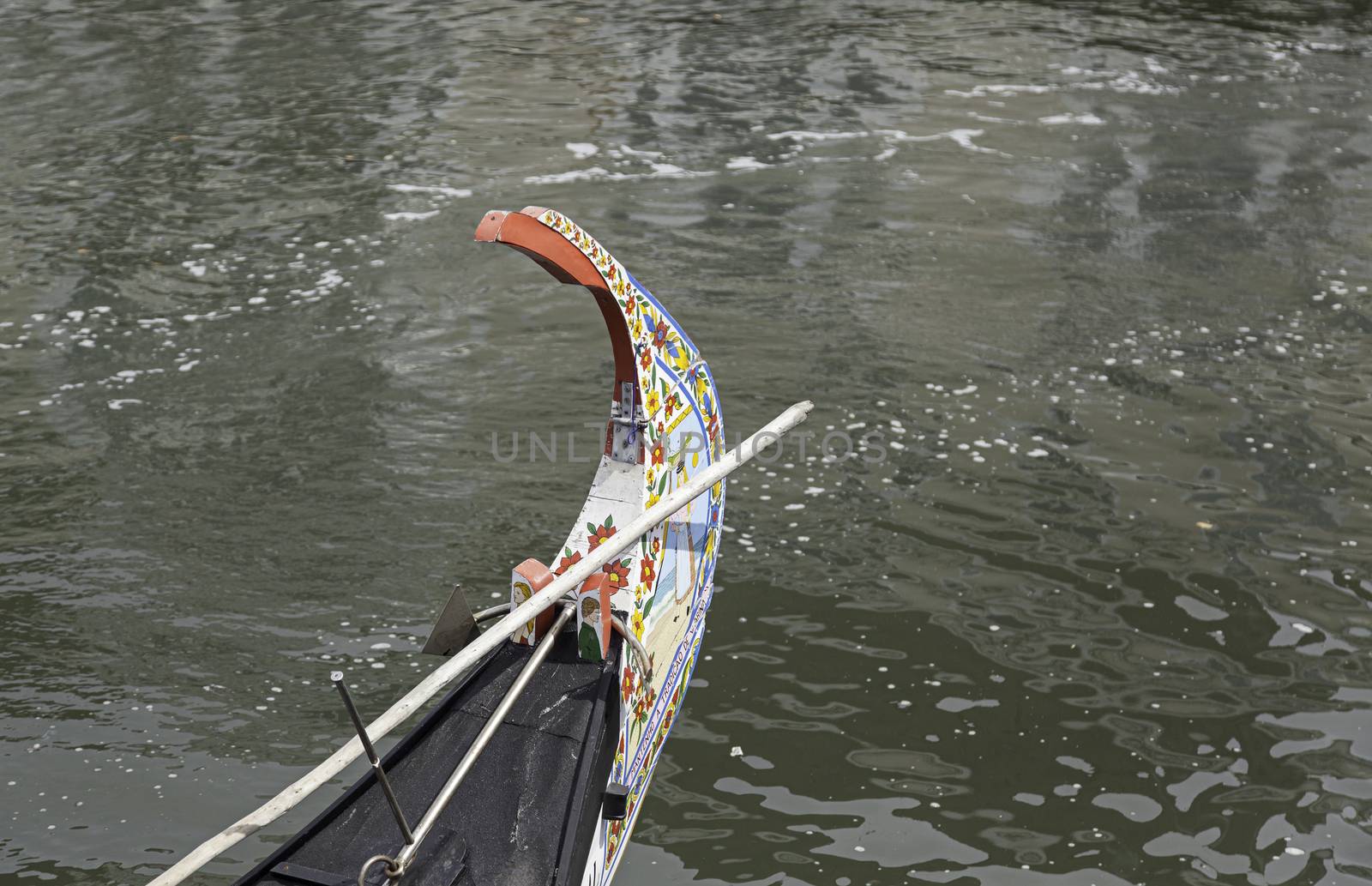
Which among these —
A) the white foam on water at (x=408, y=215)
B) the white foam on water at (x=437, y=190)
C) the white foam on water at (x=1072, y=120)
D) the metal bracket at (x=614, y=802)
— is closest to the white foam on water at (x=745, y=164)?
the white foam on water at (x=437, y=190)

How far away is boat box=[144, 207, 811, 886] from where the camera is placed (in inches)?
142

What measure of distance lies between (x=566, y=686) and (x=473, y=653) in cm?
58

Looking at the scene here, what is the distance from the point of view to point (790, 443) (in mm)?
7520

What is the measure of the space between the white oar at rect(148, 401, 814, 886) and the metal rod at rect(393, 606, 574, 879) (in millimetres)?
130

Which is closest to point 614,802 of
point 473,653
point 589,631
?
point 589,631

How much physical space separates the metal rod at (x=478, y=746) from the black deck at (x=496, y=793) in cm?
9

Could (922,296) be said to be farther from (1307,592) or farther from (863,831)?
(863,831)

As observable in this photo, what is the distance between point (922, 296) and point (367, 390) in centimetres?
394

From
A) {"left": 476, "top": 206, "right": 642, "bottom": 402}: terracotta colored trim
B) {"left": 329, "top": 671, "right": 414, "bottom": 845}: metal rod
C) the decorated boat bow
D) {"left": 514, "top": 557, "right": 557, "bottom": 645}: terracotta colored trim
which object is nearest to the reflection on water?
the decorated boat bow

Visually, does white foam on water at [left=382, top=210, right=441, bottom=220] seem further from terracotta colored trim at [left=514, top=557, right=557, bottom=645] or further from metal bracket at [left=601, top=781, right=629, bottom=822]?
metal bracket at [left=601, top=781, right=629, bottom=822]

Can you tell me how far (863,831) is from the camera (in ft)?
15.8

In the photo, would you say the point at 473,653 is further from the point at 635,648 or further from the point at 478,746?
the point at 635,648

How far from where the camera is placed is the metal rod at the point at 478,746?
133 inches

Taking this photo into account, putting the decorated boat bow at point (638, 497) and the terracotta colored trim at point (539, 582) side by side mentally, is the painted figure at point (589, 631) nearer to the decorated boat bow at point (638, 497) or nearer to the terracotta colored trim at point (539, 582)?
the decorated boat bow at point (638, 497)
